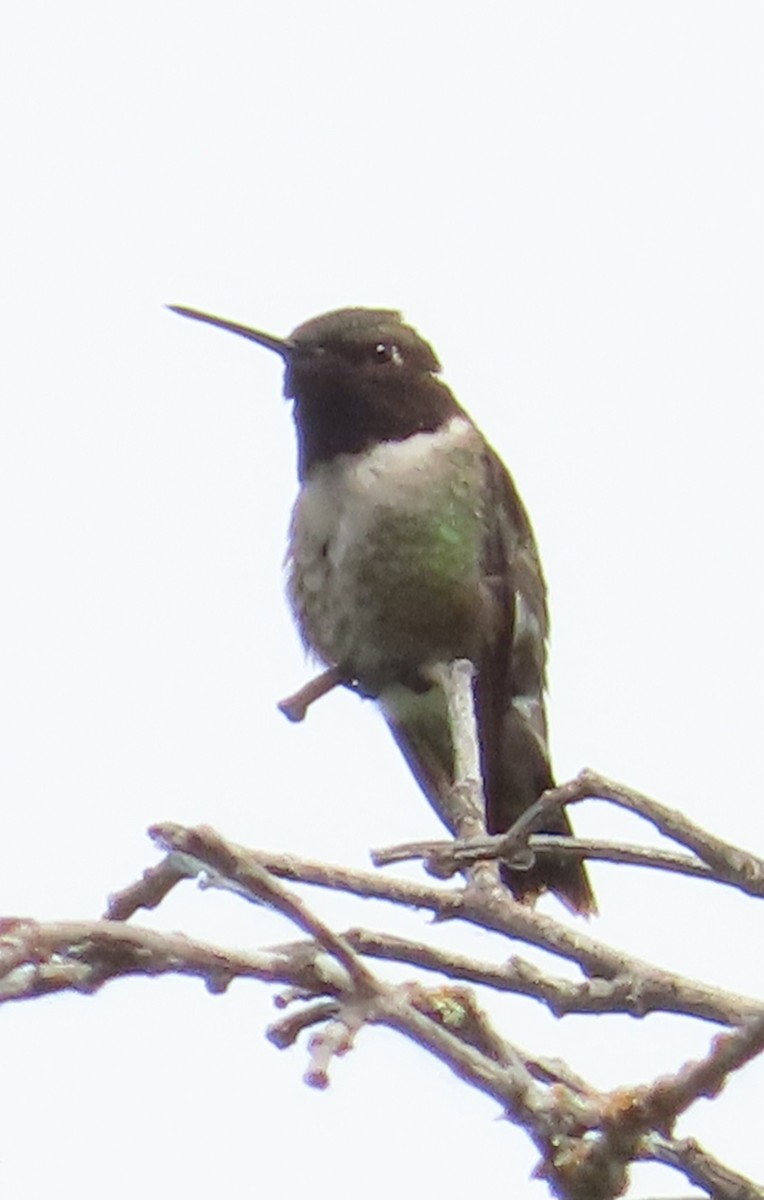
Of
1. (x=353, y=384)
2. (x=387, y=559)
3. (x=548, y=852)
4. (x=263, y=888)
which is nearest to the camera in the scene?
(x=263, y=888)

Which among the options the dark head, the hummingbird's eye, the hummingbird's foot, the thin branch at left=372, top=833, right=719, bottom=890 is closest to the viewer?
the thin branch at left=372, top=833, right=719, bottom=890

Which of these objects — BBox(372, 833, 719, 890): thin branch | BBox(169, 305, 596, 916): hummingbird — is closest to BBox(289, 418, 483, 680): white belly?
BBox(169, 305, 596, 916): hummingbird

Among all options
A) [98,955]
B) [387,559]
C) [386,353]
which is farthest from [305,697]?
[386,353]

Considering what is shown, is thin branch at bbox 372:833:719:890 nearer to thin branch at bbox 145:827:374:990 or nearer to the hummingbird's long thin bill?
thin branch at bbox 145:827:374:990

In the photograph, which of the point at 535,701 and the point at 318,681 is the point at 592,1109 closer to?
the point at 318,681

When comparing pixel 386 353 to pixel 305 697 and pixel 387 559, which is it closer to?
pixel 387 559

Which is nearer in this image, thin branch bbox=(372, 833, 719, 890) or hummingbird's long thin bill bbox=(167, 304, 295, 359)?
thin branch bbox=(372, 833, 719, 890)
